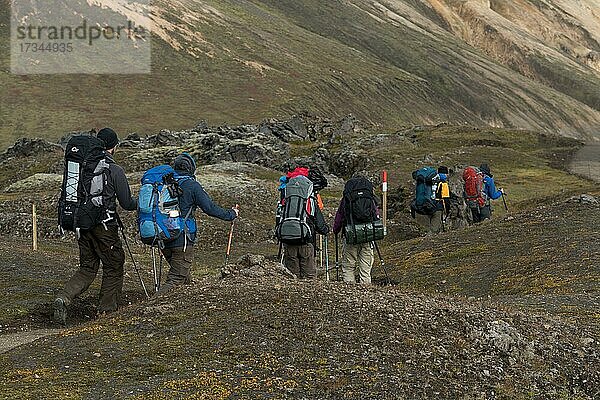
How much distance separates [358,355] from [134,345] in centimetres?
360

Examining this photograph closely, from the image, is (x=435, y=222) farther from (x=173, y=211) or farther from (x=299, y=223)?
(x=173, y=211)

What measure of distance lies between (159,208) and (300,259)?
4.07 meters

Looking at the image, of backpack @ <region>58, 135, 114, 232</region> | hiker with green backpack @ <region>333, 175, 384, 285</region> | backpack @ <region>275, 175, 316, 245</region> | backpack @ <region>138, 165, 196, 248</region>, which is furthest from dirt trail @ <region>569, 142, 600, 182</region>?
backpack @ <region>58, 135, 114, 232</region>

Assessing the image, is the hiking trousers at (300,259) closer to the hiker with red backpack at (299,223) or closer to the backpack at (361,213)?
the hiker with red backpack at (299,223)

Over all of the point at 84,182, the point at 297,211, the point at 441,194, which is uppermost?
the point at 84,182

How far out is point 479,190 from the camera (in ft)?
108

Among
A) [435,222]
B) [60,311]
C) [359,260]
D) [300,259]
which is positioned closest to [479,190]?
[435,222]

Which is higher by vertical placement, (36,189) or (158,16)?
(158,16)

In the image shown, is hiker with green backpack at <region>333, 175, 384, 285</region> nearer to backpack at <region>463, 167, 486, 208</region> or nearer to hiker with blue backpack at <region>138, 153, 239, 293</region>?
hiker with blue backpack at <region>138, 153, 239, 293</region>

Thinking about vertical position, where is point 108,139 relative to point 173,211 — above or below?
above

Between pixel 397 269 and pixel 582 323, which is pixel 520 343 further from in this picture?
pixel 397 269

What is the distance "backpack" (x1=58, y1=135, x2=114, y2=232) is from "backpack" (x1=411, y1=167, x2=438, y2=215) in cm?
1701

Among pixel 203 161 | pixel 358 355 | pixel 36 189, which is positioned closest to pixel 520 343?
pixel 358 355

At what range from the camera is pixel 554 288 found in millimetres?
18984
